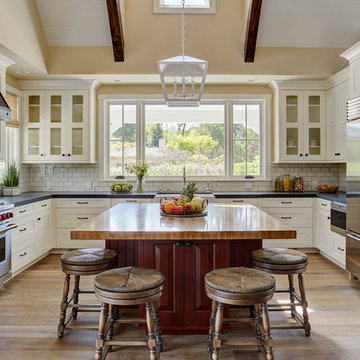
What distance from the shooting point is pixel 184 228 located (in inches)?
91.6

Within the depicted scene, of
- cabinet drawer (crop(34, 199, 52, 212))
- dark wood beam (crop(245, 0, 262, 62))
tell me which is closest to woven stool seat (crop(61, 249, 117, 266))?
cabinet drawer (crop(34, 199, 52, 212))

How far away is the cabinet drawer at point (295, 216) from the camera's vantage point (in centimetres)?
513

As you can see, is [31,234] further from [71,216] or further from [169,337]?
[169,337]

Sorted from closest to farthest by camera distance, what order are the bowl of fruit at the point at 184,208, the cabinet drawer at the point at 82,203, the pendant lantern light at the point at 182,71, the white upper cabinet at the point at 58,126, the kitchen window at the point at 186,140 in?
the pendant lantern light at the point at 182,71
the bowl of fruit at the point at 184,208
the cabinet drawer at the point at 82,203
the white upper cabinet at the point at 58,126
the kitchen window at the point at 186,140

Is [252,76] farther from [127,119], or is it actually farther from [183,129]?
[127,119]

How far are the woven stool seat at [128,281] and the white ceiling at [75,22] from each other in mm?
3867

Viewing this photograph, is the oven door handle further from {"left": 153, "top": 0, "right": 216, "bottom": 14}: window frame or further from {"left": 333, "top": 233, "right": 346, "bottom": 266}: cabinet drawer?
{"left": 333, "top": 233, "right": 346, "bottom": 266}: cabinet drawer

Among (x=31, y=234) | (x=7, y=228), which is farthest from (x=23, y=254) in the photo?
(x=7, y=228)

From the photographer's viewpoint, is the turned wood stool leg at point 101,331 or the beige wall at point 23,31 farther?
the beige wall at point 23,31

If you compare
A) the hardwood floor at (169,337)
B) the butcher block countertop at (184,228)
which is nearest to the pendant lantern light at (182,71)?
the butcher block countertop at (184,228)

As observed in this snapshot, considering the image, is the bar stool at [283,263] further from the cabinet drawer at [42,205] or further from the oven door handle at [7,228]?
the cabinet drawer at [42,205]

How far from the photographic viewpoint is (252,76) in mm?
5113

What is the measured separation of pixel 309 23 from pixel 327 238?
311cm

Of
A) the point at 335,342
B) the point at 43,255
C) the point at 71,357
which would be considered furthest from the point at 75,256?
the point at 43,255
